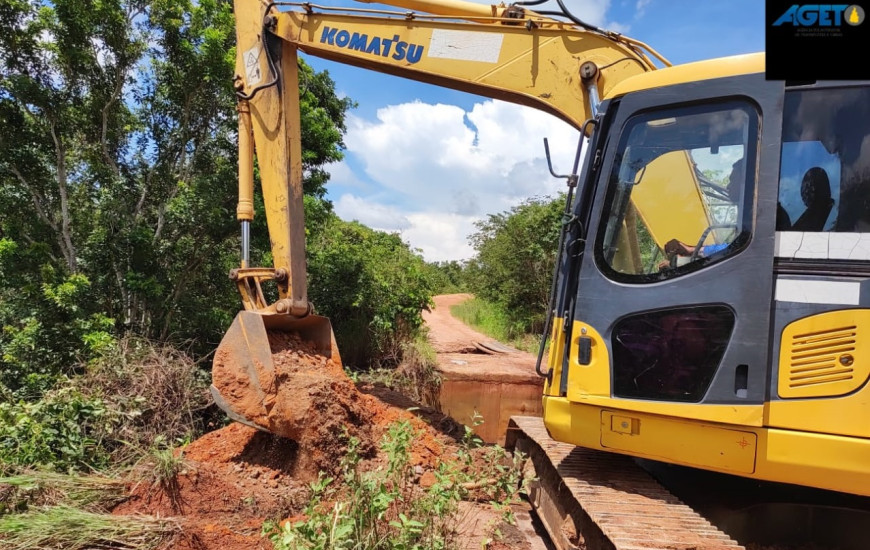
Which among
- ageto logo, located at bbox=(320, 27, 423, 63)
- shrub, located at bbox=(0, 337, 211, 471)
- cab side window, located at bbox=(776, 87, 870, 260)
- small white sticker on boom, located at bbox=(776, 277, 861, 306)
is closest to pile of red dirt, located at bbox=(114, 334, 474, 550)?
shrub, located at bbox=(0, 337, 211, 471)

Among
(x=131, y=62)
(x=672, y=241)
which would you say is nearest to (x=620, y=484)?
(x=672, y=241)

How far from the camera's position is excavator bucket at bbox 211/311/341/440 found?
3766 millimetres

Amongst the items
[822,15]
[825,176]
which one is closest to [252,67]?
[822,15]

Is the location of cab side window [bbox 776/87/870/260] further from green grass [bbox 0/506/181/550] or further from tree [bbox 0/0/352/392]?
tree [bbox 0/0/352/392]

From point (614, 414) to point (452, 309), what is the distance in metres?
15.2

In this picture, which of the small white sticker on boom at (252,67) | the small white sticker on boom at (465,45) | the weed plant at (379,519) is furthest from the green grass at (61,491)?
the small white sticker on boom at (465,45)

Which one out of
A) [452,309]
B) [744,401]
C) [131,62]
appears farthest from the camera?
[452,309]

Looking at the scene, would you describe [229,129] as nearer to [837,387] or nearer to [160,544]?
[160,544]

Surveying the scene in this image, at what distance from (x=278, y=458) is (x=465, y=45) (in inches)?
131

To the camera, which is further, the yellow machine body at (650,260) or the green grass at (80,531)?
Result: the green grass at (80,531)

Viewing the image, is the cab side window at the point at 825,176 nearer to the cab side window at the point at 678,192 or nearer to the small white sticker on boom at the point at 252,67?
the cab side window at the point at 678,192

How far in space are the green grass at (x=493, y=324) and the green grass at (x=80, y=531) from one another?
810cm

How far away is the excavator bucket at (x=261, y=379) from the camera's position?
3766mm

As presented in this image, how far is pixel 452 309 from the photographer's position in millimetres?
17938
